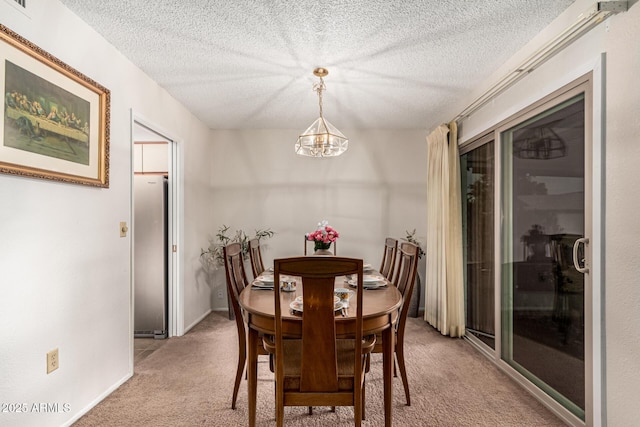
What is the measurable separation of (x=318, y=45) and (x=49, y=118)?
172 cm

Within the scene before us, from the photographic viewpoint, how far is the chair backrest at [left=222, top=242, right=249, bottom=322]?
219 cm

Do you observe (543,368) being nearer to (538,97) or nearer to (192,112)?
(538,97)

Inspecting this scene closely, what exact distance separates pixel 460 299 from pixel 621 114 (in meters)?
2.39

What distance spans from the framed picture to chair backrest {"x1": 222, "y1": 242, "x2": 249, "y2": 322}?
3.22ft

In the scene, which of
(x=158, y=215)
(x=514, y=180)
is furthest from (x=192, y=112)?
(x=514, y=180)

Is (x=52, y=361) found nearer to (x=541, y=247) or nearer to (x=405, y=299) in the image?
(x=405, y=299)

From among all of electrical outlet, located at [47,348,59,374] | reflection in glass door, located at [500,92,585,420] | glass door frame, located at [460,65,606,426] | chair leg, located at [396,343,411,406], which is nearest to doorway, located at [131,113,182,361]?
electrical outlet, located at [47,348,59,374]

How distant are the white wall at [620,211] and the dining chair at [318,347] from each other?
1.28m

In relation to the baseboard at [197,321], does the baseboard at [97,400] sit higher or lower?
higher

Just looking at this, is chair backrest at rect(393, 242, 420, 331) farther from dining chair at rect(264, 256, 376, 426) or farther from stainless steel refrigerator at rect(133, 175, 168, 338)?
stainless steel refrigerator at rect(133, 175, 168, 338)

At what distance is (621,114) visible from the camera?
1.75 meters

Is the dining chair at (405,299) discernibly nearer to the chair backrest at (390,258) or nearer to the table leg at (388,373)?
the table leg at (388,373)

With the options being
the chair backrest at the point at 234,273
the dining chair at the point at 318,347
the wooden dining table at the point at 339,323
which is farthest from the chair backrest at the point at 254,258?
the dining chair at the point at 318,347

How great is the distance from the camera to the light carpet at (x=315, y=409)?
7.16 feet
